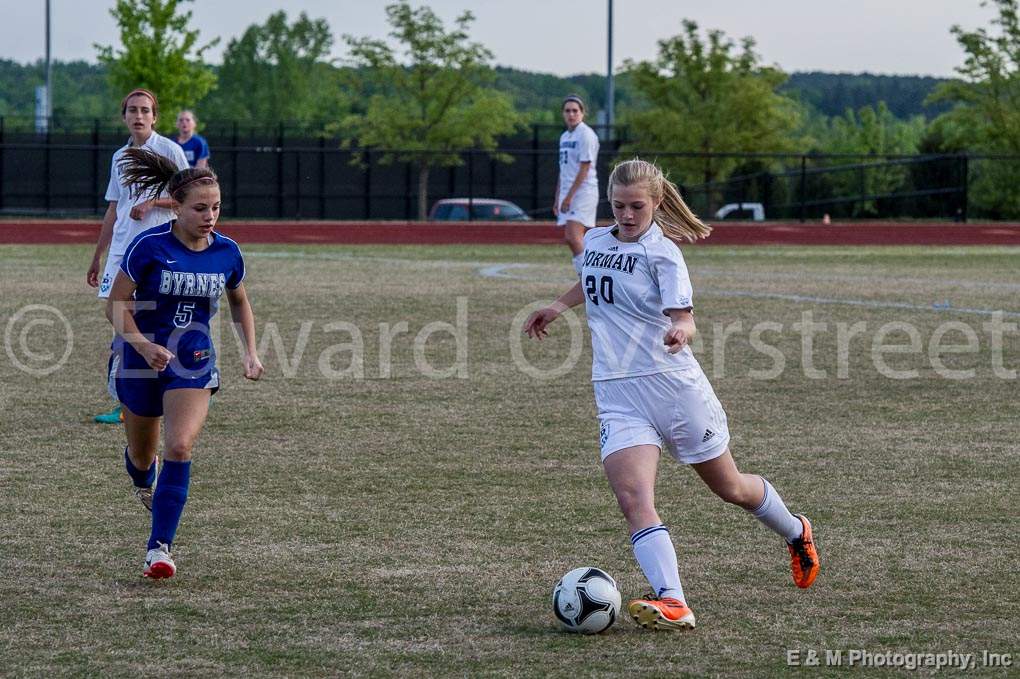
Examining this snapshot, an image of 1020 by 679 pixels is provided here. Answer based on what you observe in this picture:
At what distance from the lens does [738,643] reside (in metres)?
4.97

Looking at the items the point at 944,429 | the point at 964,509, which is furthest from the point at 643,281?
the point at 944,429

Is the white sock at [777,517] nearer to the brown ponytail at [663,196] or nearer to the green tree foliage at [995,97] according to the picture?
the brown ponytail at [663,196]

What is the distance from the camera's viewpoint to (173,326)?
5996 millimetres

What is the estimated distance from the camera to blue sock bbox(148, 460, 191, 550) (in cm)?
577

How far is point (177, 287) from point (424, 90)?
43.7 meters

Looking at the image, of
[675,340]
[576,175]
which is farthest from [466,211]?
[675,340]

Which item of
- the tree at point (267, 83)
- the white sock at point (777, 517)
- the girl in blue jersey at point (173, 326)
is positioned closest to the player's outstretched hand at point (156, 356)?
the girl in blue jersey at point (173, 326)

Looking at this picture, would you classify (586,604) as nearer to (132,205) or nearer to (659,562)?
(659,562)

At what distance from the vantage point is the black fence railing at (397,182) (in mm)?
48469

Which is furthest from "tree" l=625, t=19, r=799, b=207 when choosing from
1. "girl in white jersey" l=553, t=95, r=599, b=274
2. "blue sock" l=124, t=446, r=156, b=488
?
"blue sock" l=124, t=446, r=156, b=488

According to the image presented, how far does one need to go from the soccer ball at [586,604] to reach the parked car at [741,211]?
41357mm

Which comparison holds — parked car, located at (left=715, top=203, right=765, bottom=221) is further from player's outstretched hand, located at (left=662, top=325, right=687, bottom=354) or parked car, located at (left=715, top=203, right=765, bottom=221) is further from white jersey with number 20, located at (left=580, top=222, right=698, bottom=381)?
player's outstretched hand, located at (left=662, top=325, right=687, bottom=354)

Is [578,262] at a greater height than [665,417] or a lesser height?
greater

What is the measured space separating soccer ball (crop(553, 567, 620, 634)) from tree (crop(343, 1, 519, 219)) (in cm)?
4369
